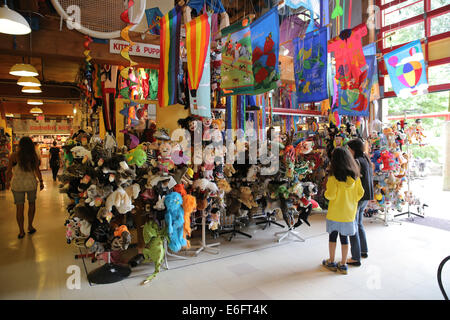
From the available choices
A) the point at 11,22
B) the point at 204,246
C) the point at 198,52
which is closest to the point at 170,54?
the point at 198,52

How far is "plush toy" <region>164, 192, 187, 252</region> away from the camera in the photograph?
316 centimetres

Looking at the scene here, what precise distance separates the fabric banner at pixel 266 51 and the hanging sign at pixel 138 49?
1.69 metres

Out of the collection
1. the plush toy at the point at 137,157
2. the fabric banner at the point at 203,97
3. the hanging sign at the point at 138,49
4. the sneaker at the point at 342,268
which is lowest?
the sneaker at the point at 342,268

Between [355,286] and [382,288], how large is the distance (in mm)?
253

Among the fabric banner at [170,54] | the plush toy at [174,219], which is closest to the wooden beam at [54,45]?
the fabric banner at [170,54]

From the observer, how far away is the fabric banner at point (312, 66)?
14.9ft

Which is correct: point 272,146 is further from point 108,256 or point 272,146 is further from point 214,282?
point 108,256

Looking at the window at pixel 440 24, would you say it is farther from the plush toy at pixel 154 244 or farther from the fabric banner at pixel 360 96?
the plush toy at pixel 154 244

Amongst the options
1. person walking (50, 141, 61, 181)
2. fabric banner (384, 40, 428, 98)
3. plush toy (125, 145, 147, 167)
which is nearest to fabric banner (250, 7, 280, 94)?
plush toy (125, 145, 147, 167)

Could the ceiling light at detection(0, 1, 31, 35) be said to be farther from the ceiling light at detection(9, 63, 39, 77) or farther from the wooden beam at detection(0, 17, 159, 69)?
the ceiling light at detection(9, 63, 39, 77)

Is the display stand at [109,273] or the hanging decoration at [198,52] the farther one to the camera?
the hanging decoration at [198,52]

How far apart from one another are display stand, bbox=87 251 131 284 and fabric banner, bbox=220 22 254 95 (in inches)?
104

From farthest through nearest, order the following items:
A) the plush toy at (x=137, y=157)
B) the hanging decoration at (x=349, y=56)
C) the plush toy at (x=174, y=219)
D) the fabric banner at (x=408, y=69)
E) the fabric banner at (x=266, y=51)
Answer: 1. the fabric banner at (x=408, y=69)
2. the hanging decoration at (x=349, y=56)
3. the fabric banner at (x=266, y=51)
4. the plush toy at (x=174, y=219)
5. the plush toy at (x=137, y=157)

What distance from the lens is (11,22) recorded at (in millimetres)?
2877
